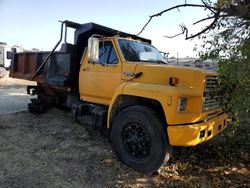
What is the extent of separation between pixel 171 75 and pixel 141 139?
47.4 inches

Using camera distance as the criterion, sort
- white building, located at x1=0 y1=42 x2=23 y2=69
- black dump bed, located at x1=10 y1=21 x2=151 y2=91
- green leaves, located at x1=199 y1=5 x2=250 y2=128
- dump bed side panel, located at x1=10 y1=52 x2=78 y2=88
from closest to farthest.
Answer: green leaves, located at x1=199 y1=5 x2=250 y2=128, black dump bed, located at x1=10 y1=21 x2=151 y2=91, dump bed side panel, located at x1=10 y1=52 x2=78 y2=88, white building, located at x1=0 y1=42 x2=23 y2=69

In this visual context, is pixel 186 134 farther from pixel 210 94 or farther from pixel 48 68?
pixel 48 68

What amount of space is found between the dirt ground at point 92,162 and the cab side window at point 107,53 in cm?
136

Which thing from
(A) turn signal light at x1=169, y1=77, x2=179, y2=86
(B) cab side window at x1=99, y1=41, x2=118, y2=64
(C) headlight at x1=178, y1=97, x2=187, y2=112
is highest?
(B) cab side window at x1=99, y1=41, x2=118, y2=64

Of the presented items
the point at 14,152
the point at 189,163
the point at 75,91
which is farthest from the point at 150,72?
the point at 14,152

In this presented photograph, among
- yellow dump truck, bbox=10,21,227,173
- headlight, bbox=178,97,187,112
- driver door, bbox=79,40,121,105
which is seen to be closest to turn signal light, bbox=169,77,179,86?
yellow dump truck, bbox=10,21,227,173

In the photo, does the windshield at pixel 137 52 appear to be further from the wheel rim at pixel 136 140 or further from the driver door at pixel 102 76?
the wheel rim at pixel 136 140

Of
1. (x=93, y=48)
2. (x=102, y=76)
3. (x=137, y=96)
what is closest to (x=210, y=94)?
(x=137, y=96)

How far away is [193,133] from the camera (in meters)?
4.01

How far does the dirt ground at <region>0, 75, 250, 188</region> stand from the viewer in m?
4.10

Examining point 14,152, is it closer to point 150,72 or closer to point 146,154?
point 146,154

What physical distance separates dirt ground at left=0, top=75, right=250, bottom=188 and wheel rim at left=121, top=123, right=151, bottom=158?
328 mm

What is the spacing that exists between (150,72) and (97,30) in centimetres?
217

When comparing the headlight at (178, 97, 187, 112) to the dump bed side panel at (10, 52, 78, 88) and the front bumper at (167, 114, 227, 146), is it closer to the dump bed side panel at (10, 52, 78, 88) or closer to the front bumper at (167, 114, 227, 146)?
the front bumper at (167, 114, 227, 146)
